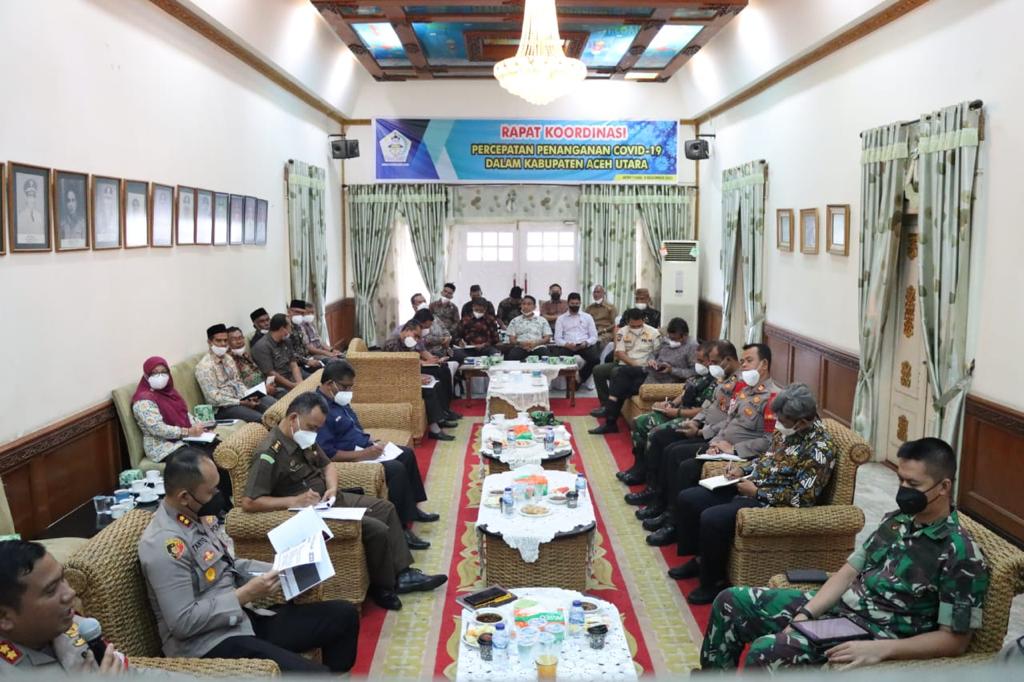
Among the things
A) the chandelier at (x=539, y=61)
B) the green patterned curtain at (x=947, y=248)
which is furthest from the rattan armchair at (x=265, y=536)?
the chandelier at (x=539, y=61)

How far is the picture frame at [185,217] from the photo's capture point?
6.83m

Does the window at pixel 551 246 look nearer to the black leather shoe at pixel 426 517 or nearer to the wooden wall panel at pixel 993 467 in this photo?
the black leather shoe at pixel 426 517

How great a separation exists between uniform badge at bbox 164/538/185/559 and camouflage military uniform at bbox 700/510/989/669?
6.63 feet

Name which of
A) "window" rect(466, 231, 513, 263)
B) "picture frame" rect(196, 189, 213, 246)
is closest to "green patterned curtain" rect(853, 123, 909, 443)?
"picture frame" rect(196, 189, 213, 246)

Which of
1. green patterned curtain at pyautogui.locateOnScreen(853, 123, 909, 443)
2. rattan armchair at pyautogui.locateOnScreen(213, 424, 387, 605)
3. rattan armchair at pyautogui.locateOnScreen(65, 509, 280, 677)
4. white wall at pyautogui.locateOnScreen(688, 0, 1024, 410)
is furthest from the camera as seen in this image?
green patterned curtain at pyautogui.locateOnScreen(853, 123, 909, 443)

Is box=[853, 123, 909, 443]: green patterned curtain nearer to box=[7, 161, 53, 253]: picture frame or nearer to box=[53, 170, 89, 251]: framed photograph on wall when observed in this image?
box=[53, 170, 89, 251]: framed photograph on wall

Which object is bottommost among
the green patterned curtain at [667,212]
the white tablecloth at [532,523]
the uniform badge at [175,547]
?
the white tablecloth at [532,523]

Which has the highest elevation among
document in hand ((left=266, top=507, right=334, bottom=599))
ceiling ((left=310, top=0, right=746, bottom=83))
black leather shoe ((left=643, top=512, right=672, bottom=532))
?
ceiling ((left=310, top=0, right=746, bottom=83))

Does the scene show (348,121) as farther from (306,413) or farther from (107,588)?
(107,588)

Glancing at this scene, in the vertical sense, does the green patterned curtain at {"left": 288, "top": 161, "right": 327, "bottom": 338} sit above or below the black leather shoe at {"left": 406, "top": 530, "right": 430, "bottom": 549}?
above

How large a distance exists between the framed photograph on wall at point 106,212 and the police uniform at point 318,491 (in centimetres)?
211

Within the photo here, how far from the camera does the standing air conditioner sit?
41.3 ft

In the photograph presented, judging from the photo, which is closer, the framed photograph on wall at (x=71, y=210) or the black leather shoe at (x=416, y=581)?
the black leather shoe at (x=416, y=581)

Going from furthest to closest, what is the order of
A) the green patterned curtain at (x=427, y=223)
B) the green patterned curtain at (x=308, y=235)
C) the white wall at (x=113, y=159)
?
the green patterned curtain at (x=427, y=223)
the green patterned curtain at (x=308, y=235)
the white wall at (x=113, y=159)
